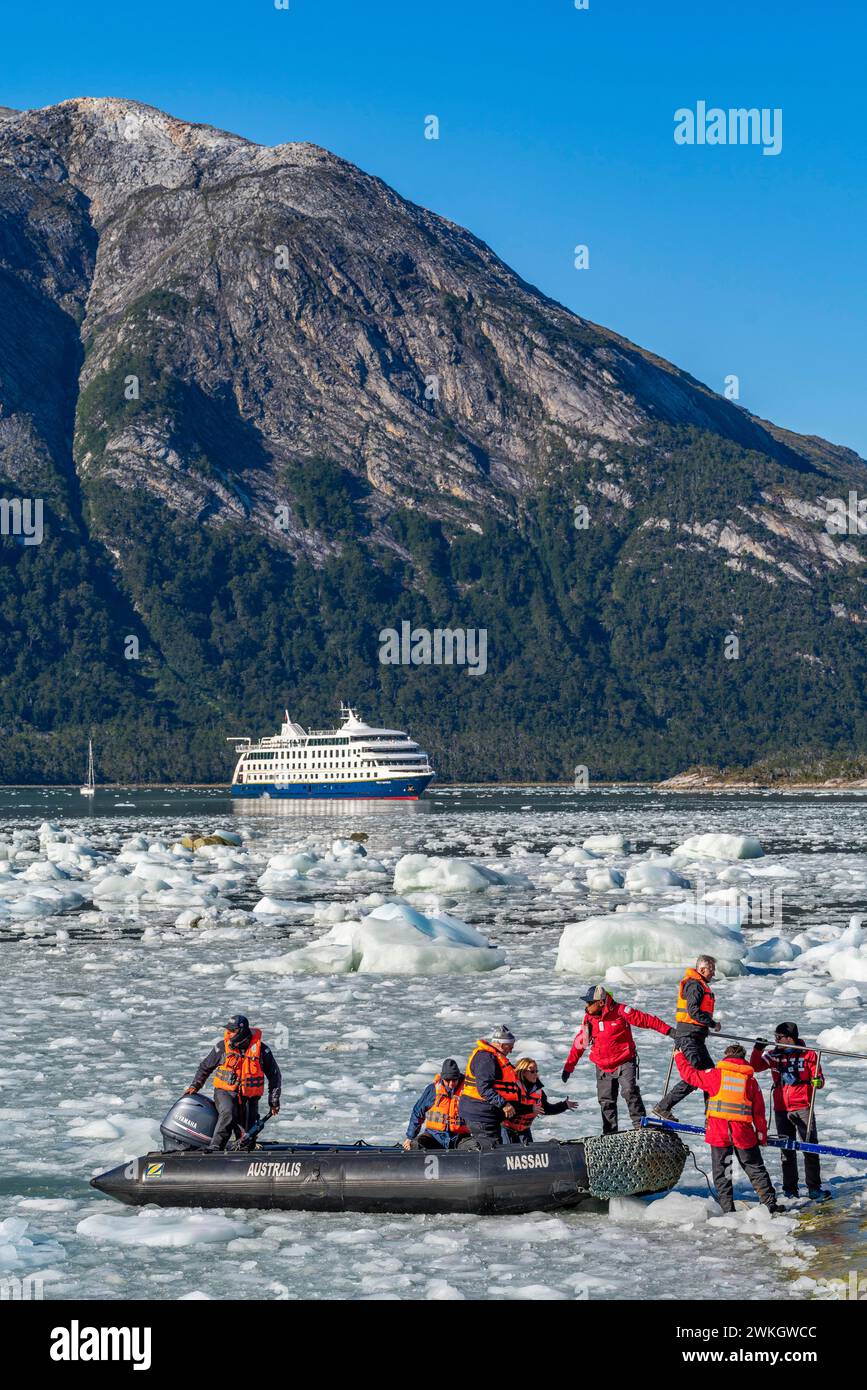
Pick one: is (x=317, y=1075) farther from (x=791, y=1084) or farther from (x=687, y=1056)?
(x=791, y=1084)

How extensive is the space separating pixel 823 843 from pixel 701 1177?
190ft

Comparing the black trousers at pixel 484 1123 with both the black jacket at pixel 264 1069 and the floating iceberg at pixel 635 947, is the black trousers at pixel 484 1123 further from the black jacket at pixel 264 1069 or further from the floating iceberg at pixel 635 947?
the floating iceberg at pixel 635 947

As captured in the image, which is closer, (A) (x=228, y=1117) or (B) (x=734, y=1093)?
(B) (x=734, y=1093)

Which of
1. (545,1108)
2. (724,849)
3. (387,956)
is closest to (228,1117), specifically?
(545,1108)

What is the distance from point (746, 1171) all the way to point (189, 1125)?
18.0 ft

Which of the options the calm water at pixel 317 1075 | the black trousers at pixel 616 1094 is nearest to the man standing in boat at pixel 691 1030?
the black trousers at pixel 616 1094

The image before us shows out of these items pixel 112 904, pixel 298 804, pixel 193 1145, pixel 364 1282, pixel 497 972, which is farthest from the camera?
pixel 298 804

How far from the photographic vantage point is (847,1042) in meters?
20.7

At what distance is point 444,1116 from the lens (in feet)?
50.2

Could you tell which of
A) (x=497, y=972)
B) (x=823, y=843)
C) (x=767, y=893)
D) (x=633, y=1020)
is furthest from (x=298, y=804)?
(x=633, y=1020)

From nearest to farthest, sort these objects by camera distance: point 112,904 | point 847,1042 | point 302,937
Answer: point 847,1042 < point 302,937 < point 112,904

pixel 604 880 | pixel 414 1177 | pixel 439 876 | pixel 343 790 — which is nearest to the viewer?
pixel 414 1177

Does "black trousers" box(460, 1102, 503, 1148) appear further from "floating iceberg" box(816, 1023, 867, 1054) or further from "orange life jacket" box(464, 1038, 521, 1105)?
"floating iceberg" box(816, 1023, 867, 1054)
